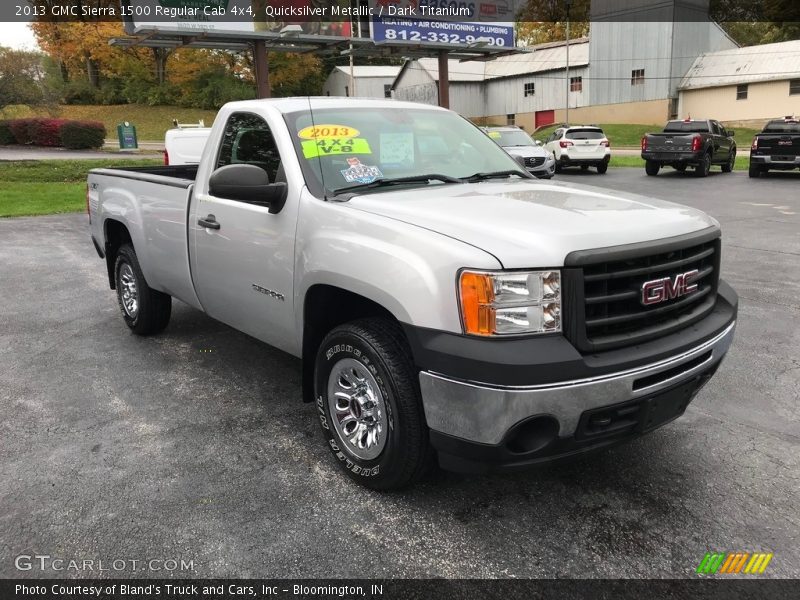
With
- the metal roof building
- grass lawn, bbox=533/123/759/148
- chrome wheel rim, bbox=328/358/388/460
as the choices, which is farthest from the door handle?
the metal roof building

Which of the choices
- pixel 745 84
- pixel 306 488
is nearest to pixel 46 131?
pixel 306 488

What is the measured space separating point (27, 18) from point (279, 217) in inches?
2261

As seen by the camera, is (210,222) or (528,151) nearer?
(210,222)

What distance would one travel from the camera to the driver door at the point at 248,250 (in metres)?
3.65

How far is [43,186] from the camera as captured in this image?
735 inches

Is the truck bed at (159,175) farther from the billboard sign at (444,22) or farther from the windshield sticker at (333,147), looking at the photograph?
the billboard sign at (444,22)

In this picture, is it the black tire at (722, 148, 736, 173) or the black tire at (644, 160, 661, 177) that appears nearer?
the black tire at (644, 160, 661, 177)

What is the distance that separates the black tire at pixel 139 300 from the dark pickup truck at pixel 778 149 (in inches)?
753

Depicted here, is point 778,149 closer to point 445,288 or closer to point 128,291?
point 128,291

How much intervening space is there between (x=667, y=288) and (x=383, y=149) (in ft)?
6.00

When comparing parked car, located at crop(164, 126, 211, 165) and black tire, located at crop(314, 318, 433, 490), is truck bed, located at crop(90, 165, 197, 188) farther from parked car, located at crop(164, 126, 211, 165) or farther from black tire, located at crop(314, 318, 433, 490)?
parked car, located at crop(164, 126, 211, 165)

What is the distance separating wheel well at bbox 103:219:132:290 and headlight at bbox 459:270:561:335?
14.1ft

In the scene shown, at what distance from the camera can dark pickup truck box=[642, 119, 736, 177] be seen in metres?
20.1

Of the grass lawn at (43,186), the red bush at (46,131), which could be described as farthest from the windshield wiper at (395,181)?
the red bush at (46,131)
